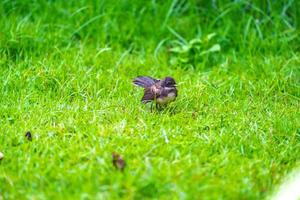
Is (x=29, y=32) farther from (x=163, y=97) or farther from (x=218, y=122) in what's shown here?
(x=218, y=122)

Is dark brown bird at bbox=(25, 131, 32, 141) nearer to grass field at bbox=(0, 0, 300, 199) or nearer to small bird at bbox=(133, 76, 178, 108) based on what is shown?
grass field at bbox=(0, 0, 300, 199)

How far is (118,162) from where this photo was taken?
13.3 feet

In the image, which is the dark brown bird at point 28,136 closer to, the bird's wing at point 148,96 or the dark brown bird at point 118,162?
the dark brown bird at point 118,162

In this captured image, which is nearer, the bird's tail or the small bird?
the small bird

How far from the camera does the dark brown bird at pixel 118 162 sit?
3.99 m

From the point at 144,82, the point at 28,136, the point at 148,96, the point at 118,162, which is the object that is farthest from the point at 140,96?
the point at 118,162

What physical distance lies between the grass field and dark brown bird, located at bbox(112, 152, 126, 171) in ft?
0.14

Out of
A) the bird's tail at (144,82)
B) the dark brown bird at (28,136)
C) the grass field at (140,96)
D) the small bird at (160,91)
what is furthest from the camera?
the bird's tail at (144,82)

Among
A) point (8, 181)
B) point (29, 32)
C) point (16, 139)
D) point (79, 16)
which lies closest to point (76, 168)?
point (8, 181)

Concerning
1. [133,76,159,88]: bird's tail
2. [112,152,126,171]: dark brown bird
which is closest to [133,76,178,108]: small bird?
[133,76,159,88]: bird's tail

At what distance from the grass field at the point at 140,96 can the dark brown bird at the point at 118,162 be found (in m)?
0.04

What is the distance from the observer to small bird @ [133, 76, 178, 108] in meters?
5.18

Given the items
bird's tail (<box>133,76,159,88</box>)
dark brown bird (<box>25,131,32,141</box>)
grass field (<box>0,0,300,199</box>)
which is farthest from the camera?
bird's tail (<box>133,76,159,88</box>)

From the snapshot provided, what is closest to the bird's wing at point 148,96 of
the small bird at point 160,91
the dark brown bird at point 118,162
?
the small bird at point 160,91
